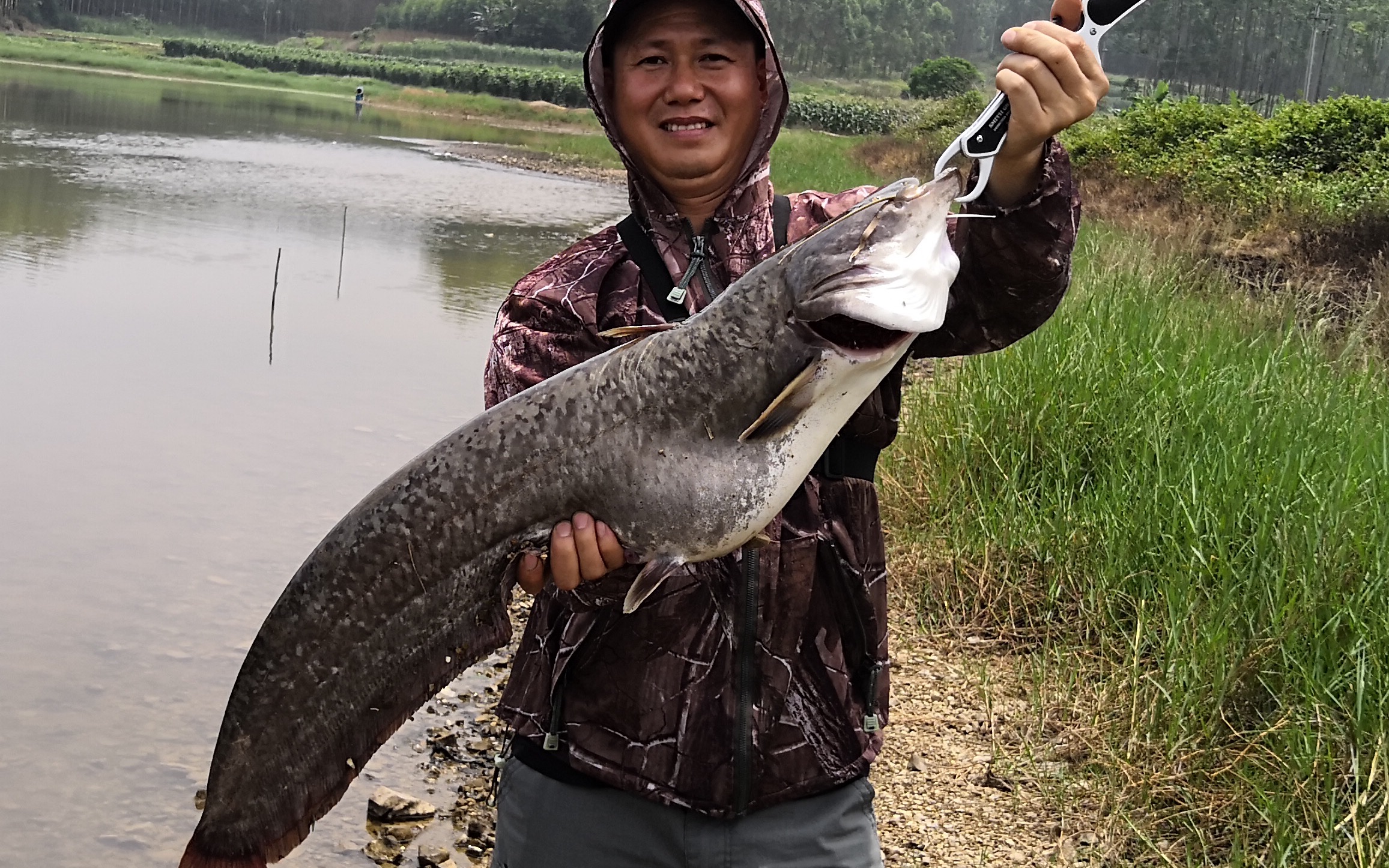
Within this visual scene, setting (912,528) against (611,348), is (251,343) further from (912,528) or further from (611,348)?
(611,348)

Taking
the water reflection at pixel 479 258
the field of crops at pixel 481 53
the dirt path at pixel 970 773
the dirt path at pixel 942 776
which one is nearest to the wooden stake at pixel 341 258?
the water reflection at pixel 479 258

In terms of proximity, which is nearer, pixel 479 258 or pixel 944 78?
pixel 479 258

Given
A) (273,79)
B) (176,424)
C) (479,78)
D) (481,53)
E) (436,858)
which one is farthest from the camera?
(481,53)

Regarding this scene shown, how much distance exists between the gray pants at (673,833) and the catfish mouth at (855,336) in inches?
31.7

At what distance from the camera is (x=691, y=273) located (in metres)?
2.45

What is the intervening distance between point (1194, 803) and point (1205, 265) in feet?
26.5

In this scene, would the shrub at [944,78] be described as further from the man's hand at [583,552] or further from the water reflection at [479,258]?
the man's hand at [583,552]

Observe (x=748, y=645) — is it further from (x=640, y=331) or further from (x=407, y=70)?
(x=407, y=70)

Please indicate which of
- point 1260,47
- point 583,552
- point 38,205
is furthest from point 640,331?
point 1260,47

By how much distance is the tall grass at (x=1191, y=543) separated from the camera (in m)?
3.80

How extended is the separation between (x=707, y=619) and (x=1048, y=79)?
Result: 1069mm

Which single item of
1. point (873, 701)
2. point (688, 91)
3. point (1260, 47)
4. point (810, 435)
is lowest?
point (873, 701)

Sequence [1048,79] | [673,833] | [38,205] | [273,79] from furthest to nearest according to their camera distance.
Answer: [273,79] → [38,205] → [673,833] → [1048,79]

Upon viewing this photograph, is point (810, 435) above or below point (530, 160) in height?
above
